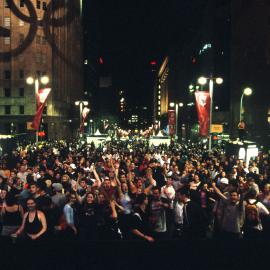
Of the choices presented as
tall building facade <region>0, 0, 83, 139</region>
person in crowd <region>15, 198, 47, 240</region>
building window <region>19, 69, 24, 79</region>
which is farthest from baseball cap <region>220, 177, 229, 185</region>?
building window <region>19, 69, 24, 79</region>

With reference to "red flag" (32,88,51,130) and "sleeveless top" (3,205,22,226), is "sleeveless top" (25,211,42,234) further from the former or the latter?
"red flag" (32,88,51,130)

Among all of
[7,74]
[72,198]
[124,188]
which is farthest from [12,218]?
[7,74]

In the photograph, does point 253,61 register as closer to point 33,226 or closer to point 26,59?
point 26,59

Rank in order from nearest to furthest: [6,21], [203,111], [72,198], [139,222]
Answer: [139,222], [72,198], [203,111], [6,21]

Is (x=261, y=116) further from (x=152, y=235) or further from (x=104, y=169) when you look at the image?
(x=152, y=235)

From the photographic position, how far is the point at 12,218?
31.5ft

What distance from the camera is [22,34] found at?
7950 centimetres

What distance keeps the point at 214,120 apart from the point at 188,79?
44.2m

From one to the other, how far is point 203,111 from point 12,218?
17429 mm

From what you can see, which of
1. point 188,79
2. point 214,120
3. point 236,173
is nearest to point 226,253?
point 236,173

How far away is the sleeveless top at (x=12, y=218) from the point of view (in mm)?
9586

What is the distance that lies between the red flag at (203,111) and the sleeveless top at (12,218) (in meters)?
17.0

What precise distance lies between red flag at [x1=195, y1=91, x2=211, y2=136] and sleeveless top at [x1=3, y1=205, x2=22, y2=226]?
17.0 metres

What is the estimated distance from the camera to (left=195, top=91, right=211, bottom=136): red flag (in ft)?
84.1
